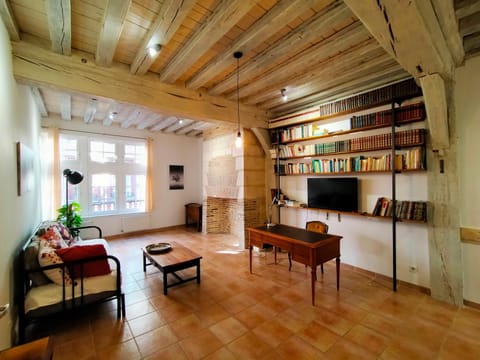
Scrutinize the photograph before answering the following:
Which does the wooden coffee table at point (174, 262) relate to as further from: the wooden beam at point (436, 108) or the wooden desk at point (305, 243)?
the wooden beam at point (436, 108)

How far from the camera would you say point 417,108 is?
8.96 feet

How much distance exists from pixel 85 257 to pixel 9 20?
87.4 inches

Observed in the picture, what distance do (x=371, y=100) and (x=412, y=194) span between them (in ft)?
4.47

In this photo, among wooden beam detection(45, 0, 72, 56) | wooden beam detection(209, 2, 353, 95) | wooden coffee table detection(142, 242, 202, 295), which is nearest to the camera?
wooden beam detection(45, 0, 72, 56)

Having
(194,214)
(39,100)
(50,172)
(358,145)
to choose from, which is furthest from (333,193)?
(50,172)

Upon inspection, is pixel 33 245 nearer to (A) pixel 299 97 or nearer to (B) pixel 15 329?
(B) pixel 15 329

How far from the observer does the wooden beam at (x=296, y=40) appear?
1.85 metres

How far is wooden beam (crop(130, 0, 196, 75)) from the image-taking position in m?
1.73

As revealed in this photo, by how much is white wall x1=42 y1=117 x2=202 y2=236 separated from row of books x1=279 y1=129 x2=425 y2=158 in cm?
345

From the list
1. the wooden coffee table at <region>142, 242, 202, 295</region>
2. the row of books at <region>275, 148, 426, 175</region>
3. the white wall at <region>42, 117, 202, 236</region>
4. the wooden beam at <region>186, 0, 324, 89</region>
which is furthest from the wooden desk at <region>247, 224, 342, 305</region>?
the white wall at <region>42, 117, 202, 236</region>

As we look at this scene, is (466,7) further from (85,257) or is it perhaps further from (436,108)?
(85,257)

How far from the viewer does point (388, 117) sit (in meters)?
2.95

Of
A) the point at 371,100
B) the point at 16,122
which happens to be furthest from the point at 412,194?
the point at 16,122

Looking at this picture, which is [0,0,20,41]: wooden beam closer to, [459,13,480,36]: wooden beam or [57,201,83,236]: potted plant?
[57,201,83,236]: potted plant
